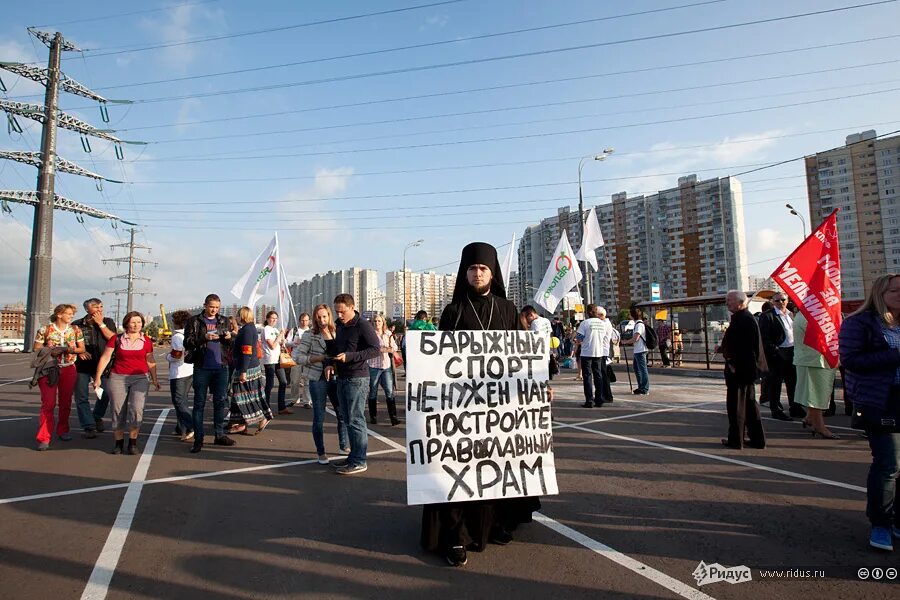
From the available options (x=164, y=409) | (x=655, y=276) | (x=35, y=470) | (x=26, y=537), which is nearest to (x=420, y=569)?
(x=26, y=537)

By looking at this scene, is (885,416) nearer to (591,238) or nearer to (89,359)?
(89,359)

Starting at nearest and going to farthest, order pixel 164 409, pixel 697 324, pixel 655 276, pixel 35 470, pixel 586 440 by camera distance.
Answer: pixel 35 470, pixel 586 440, pixel 164 409, pixel 697 324, pixel 655 276

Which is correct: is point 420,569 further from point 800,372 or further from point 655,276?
point 655,276

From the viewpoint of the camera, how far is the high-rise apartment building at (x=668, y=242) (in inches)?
2648

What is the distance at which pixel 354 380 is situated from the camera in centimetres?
566

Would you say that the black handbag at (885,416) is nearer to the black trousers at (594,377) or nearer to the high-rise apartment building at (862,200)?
the black trousers at (594,377)

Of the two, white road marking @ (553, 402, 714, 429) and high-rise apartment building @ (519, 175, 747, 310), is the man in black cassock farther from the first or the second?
high-rise apartment building @ (519, 175, 747, 310)

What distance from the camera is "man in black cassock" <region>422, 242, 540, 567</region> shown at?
11.6ft

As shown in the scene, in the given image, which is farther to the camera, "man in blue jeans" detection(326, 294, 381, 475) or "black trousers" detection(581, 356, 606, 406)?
"black trousers" detection(581, 356, 606, 406)

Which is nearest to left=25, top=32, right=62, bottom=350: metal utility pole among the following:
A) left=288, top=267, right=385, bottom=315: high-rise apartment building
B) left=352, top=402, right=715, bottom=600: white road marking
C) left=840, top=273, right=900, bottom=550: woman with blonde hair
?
left=288, top=267, right=385, bottom=315: high-rise apartment building

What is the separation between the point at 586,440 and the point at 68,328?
7.89 m

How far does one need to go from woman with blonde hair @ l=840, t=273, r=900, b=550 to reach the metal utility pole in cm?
4993

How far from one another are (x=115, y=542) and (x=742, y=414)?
673cm

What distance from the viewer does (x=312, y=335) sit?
21.8ft
